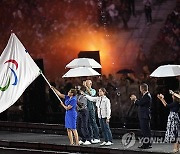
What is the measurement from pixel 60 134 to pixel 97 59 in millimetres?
2709

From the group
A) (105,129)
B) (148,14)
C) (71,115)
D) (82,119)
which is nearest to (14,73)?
(71,115)

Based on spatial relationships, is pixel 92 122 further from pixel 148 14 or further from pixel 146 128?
pixel 148 14

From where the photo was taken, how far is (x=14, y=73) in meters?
11.8

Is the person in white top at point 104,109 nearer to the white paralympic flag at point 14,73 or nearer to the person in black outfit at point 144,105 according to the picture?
the person in black outfit at point 144,105

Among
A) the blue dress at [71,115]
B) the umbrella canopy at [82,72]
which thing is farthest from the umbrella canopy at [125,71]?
the blue dress at [71,115]

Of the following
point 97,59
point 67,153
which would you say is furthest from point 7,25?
point 67,153

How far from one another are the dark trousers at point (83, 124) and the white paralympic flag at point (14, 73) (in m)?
2.49

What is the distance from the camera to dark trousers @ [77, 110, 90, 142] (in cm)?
1412

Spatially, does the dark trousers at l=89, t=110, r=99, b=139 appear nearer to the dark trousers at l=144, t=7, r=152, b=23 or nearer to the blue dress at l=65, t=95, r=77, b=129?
the blue dress at l=65, t=95, r=77, b=129

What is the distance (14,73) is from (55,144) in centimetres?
359

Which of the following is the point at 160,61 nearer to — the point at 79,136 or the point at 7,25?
the point at 79,136

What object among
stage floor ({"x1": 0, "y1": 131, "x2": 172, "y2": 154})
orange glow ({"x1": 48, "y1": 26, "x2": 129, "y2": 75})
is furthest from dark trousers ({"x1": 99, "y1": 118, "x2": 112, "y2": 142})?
orange glow ({"x1": 48, "y1": 26, "x2": 129, "y2": 75})

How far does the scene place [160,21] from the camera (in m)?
15.4

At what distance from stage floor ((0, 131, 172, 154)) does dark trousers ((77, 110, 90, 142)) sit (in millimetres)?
380
